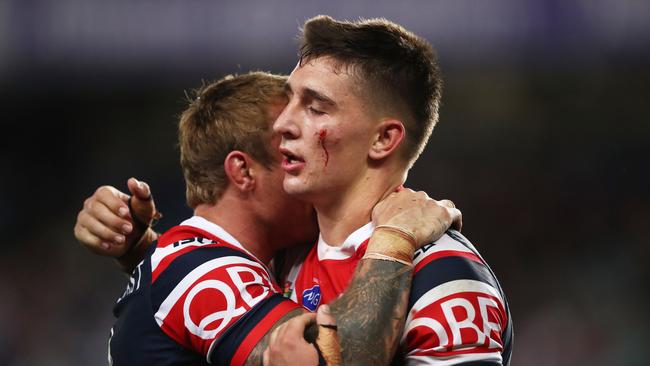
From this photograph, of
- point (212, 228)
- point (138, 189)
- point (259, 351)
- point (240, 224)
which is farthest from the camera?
point (138, 189)

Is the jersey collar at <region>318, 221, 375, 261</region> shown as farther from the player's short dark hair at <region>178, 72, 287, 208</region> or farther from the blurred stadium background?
the blurred stadium background

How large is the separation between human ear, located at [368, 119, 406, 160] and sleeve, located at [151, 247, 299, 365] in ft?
1.72

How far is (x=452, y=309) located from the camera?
236 cm

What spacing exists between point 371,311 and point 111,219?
4.64 feet

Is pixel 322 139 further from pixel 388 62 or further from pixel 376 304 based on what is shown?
pixel 376 304

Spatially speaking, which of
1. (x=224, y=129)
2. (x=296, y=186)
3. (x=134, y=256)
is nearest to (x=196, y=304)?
(x=296, y=186)

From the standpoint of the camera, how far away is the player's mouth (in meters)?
2.72

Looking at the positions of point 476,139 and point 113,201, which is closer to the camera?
point 113,201

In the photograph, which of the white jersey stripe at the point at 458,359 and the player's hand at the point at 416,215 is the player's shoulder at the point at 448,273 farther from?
the white jersey stripe at the point at 458,359

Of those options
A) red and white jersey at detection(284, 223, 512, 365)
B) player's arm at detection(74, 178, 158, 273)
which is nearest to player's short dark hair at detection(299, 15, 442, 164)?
red and white jersey at detection(284, 223, 512, 365)

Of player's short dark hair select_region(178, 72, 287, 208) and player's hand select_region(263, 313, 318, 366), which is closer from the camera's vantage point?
player's hand select_region(263, 313, 318, 366)

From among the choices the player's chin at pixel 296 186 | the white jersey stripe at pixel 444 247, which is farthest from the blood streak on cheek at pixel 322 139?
the white jersey stripe at pixel 444 247

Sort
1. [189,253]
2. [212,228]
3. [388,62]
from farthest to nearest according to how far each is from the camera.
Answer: [212,228] < [388,62] < [189,253]

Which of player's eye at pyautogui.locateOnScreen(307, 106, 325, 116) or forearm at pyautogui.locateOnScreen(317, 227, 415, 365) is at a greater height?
player's eye at pyautogui.locateOnScreen(307, 106, 325, 116)
